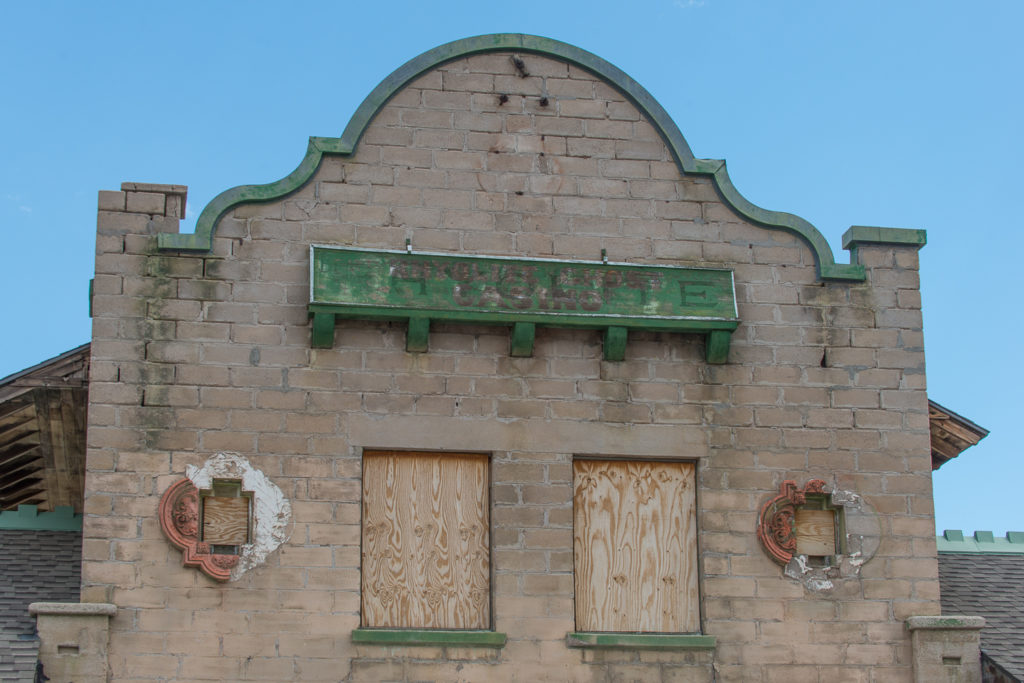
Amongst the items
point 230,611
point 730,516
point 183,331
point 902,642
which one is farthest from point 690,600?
point 183,331

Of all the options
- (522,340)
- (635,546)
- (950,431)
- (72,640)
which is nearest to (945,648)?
(950,431)

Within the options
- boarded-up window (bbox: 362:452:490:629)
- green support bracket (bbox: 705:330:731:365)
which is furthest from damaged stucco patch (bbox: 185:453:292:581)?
green support bracket (bbox: 705:330:731:365)

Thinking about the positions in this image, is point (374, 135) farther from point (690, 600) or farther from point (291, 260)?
point (690, 600)

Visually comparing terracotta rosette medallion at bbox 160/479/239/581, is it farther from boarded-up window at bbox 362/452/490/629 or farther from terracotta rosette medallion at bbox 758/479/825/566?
terracotta rosette medallion at bbox 758/479/825/566

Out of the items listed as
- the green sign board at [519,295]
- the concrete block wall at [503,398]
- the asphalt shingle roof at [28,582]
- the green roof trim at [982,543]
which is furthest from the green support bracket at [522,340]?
the green roof trim at [982,543]

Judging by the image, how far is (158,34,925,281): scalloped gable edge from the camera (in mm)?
14422

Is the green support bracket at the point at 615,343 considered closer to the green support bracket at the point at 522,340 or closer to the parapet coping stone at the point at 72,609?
the green support bracket at the point at 522,340

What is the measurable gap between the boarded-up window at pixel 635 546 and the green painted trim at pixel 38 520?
5.42 meters

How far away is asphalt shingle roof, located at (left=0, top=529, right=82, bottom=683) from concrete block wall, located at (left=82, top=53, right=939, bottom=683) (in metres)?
0.78

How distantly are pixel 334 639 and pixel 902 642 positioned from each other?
5.17 meters

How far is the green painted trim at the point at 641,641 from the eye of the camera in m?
13.6

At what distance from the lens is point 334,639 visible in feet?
43.4

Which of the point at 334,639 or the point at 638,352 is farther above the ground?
the point at 638,352

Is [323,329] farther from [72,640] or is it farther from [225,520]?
[72,640]
